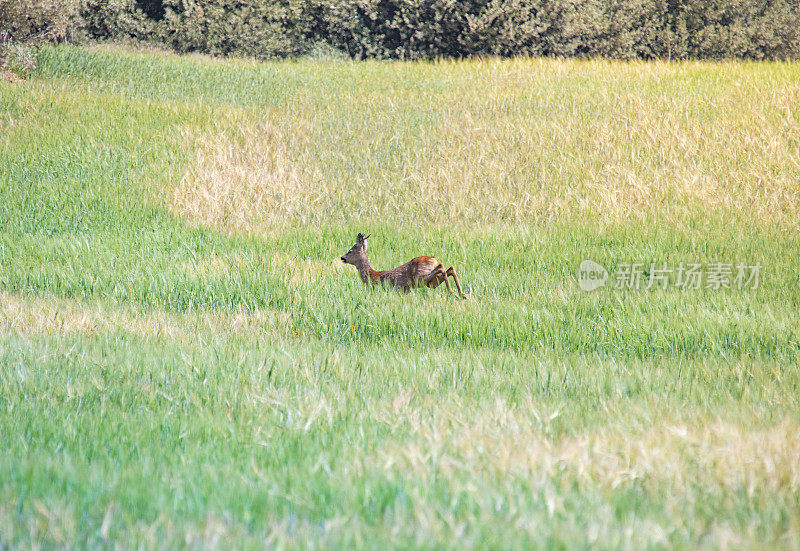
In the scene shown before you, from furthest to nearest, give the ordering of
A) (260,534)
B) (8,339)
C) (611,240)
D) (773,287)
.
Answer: (611,240) < (773,287) < (8,339) < (260,534)

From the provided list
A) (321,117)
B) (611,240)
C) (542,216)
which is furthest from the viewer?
(321,117)

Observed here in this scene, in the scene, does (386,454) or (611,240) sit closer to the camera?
(386,454)

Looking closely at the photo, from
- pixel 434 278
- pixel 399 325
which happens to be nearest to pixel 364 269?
pixel 434 278

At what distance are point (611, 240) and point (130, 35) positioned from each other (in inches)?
935

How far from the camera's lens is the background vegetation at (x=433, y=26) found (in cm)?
2452

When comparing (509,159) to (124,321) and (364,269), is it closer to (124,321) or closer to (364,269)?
(364,269)

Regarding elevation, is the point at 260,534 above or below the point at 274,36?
below

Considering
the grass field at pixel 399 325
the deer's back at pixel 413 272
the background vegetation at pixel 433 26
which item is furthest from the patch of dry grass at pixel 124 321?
the background vegetation at pixel 433 26

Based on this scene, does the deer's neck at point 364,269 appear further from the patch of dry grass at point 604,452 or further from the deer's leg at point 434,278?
the patch of dry grass at point 604,452

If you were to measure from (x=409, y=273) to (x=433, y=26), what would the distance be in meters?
20.9

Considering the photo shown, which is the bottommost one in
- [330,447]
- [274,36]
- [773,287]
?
[773,287]

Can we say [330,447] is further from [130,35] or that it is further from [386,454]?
[130,35]

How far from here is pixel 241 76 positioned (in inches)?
671

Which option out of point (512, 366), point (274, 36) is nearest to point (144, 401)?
point (512, 366)
